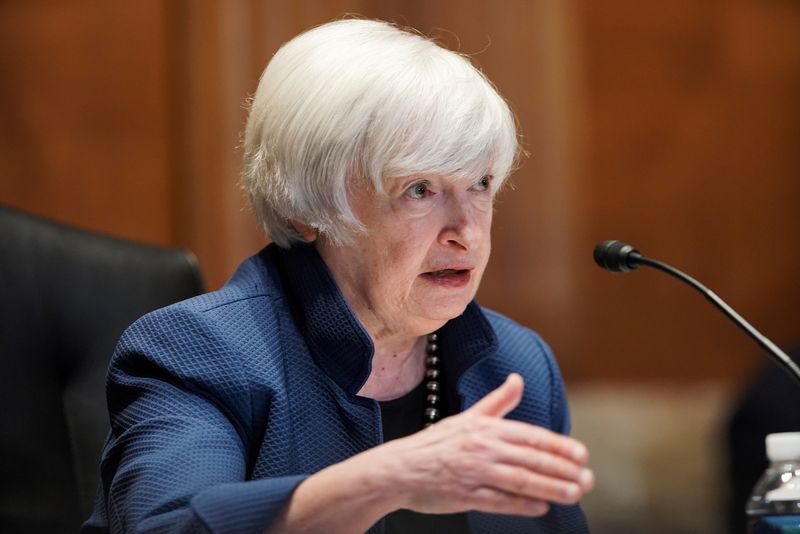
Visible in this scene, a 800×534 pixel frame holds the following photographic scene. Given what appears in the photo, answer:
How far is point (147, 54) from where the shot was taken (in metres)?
3.38

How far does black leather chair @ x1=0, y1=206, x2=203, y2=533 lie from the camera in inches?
73.3

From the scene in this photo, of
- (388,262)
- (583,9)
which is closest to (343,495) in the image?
(388,262)

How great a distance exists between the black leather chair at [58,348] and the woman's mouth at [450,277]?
0.62 meters

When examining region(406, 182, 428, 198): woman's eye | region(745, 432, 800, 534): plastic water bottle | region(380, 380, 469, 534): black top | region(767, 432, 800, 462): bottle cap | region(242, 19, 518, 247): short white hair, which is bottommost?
region(380, 380, 469, 534): black top

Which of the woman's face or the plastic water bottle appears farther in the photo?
the woman's face

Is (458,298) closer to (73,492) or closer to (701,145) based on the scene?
(73,492)

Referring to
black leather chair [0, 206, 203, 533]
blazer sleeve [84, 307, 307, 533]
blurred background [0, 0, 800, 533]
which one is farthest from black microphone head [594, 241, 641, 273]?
blurred background [0, 0, 800, 533]

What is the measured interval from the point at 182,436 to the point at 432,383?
0.51 meters

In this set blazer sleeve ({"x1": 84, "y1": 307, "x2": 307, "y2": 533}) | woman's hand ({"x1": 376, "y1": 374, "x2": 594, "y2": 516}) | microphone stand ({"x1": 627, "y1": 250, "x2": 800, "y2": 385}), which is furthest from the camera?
microphone stand ({"x1": 627, "y1": 250, "x2": 800, "y2": 385})

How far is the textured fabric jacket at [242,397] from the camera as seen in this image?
1438mm

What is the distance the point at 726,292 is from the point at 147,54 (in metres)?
2.09

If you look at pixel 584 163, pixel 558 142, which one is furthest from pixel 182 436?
pixel 584 163

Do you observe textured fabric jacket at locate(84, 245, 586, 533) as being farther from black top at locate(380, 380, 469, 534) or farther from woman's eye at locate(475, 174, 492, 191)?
woman's eye at locate(475, 174, 492, 191)

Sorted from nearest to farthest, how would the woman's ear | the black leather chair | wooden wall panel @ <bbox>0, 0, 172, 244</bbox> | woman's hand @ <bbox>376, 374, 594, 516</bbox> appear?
woman's hand @ <bbox>376, 374, 594, 516</bbox>, the woman's ear, the black leather chair, wooden wall panel @ <bbox>0, 0, 172, 244</bbox>
